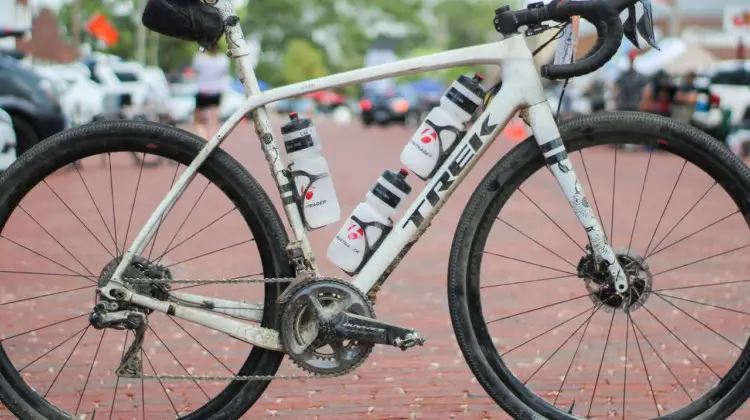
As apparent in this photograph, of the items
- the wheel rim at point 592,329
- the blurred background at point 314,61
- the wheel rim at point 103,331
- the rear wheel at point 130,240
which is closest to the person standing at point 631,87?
the blurred background at point 314,61

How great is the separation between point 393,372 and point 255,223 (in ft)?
5.60

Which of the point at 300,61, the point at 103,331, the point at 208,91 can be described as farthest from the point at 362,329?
the point at 300,61

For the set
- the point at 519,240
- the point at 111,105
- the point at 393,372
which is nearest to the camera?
the point at 393,372

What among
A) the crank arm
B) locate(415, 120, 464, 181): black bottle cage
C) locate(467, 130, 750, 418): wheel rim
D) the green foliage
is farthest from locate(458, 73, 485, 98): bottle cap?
the green foliage

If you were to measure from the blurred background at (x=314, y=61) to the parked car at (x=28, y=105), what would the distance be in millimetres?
18

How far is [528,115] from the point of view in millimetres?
4031

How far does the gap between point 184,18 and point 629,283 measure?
153 centimetres

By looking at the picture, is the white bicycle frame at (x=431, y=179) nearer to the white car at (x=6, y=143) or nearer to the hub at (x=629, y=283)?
Result: the hub at (x=629, y=283)

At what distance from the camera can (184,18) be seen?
3988 mm

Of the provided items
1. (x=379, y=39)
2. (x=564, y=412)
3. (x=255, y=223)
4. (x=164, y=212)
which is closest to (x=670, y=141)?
(x=564, y=412)

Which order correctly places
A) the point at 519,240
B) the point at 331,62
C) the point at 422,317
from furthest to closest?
1. the point at 331,62
2. the point at 519,240
3. the point at 422,317

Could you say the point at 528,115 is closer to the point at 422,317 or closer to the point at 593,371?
the point at 593,371

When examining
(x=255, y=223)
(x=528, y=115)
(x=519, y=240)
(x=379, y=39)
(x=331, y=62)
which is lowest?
(x=255, y=223)

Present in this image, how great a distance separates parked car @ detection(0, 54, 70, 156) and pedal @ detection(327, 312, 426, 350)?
12.2m
